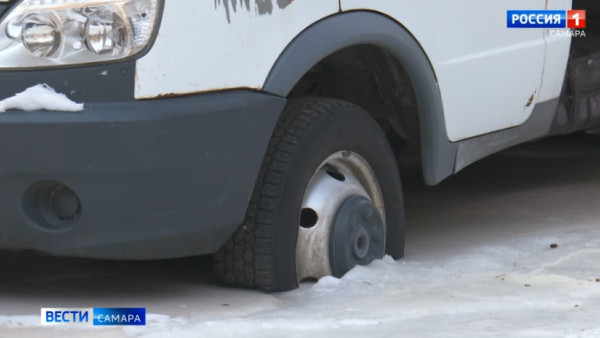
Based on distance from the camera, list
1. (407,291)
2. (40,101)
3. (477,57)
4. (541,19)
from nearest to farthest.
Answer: (40,101)
(407,291)
(477,57)
(541,19)

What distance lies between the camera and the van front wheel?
157 inches

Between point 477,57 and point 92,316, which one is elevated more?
point 477,57

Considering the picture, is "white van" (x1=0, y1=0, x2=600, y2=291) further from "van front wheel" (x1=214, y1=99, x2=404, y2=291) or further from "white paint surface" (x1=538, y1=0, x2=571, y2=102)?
"white paint surface" (x1=538, y1=0, x2=571, y2=102)

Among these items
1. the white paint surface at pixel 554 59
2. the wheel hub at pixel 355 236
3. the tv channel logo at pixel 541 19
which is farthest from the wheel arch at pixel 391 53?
the white paint surface at pixel 554 59

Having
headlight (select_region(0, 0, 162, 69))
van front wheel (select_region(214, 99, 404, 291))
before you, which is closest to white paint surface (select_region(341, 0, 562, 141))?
van front wheel (select_region(214, 99, 404, 291))

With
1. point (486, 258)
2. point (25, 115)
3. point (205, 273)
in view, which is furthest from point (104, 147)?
point (486, 258)

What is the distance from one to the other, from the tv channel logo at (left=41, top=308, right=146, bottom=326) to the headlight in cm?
76

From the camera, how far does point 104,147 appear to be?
354cm

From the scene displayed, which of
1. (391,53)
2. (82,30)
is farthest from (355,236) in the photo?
(82,30)

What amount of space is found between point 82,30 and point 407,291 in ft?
4.51

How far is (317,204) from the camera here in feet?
13.8

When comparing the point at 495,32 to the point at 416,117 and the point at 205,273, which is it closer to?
the point at 416,117

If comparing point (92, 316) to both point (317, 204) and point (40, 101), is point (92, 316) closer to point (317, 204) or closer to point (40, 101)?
point (40, 101)

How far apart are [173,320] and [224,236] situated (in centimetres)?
30
